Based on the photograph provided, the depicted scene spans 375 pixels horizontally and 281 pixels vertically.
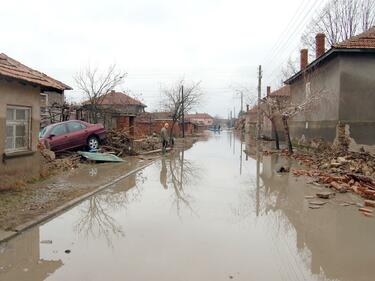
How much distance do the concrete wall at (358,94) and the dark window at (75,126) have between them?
12.9 meters

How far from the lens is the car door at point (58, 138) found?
55.9 feet

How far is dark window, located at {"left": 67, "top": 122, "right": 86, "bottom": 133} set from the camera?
18.0 meters

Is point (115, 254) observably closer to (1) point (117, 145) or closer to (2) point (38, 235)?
(2) point (38, 235)

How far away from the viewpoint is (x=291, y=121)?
3203cm

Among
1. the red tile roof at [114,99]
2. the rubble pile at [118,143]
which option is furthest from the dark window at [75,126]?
the red tile roof at [114,99]

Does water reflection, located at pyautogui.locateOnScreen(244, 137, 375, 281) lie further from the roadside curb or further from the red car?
the red car

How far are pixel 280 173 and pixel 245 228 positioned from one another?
8515 mm

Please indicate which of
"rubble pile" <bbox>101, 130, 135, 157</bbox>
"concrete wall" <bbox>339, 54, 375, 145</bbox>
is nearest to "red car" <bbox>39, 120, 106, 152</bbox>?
"rubble pile" <bbox>101, 130, 135, 157</bbox>

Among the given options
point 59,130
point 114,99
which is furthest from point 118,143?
point 114,99

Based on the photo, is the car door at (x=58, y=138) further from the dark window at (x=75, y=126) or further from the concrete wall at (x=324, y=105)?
the concrete wall at (x=324, y=105)

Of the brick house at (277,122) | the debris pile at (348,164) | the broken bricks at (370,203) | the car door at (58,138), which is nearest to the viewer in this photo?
the broken bricks at (370,203)

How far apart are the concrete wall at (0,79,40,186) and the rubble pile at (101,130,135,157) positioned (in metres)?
8.58

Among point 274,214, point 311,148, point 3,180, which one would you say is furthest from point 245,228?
point 311,148

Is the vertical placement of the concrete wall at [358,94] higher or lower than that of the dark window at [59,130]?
higher
